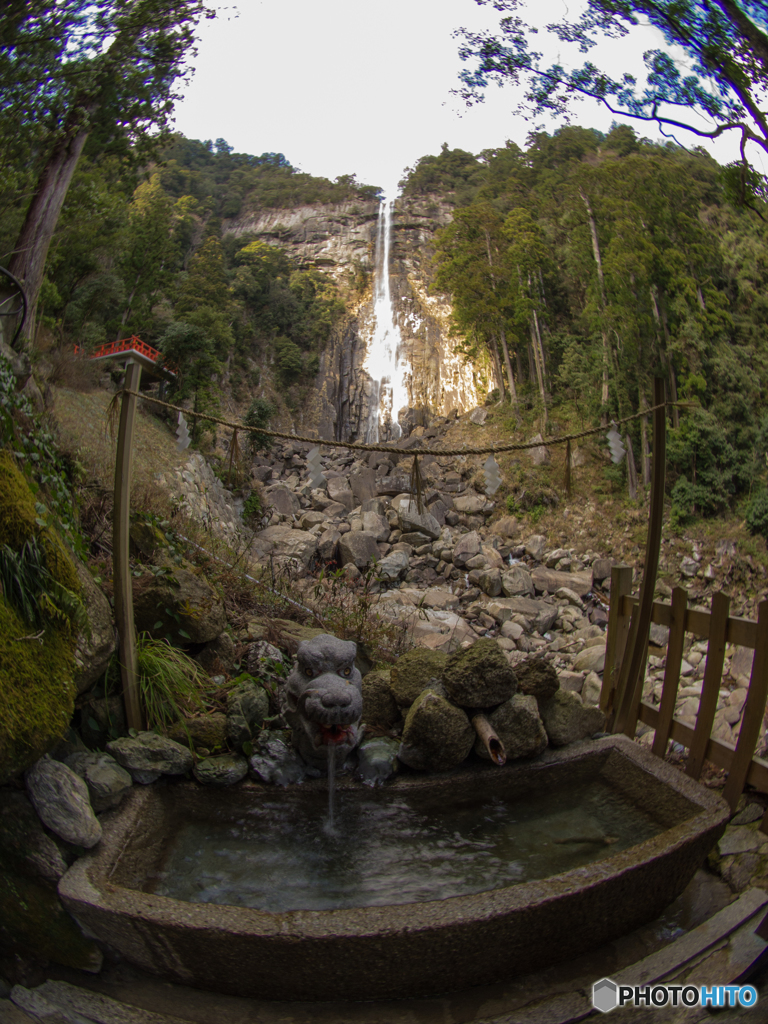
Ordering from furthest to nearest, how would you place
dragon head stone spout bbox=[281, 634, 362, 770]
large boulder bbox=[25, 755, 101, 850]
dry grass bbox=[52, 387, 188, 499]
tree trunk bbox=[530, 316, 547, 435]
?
tree trunk bbox=[530, 316, 547, 435] < dry grass bbox=[52, 387, 188, 499] < dragon head stone spout bbox=[281, 634, 362, 770] < large boulder bbox=[25, 755, 101, 850]

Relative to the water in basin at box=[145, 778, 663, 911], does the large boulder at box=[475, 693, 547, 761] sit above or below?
above

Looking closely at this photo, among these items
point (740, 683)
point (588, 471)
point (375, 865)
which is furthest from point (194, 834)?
point (588, 471)

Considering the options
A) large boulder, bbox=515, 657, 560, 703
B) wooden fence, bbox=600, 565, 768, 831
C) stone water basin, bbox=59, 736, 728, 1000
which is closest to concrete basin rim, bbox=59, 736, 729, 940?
stone water basin, bbox=59, 736, 728, 1000

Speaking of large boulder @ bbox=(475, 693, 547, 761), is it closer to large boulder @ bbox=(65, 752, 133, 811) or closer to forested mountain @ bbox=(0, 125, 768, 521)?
large boulder @ bbox=(65, 752, 133, 811)

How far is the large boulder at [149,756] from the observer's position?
2521mm

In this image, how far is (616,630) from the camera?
3.26 m

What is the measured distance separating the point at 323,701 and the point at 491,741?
91 cm

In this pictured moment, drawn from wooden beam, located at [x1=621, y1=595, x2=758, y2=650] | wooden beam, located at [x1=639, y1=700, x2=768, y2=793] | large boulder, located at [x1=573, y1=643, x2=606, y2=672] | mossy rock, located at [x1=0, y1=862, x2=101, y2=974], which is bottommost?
large boulder, located at [x1=573, y1=643, x2=606, y2=672]

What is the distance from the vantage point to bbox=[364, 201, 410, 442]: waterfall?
58.4 ft

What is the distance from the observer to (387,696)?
324 cm

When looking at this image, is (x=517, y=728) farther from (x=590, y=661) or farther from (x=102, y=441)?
(x=102, y=441)

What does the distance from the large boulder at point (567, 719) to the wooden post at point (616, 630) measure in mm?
215

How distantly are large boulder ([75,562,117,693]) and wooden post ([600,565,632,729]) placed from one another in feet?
9.27

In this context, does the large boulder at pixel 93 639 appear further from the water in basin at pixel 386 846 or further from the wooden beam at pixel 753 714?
the wooden beam at pixel 753 714
